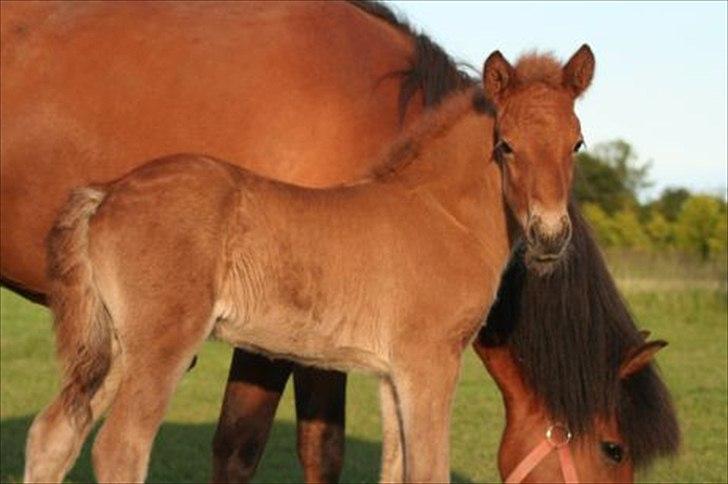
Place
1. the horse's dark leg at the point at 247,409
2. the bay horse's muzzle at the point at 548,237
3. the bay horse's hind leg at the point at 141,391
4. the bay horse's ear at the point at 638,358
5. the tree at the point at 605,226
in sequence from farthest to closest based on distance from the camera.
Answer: the tree at the point at 605,226
the horse's dark leg at the point at 247,409
the bay horse's ear at the point at 638,358
the bay horse's muzzle at the point at 548,237
the bay horse's hind leg at the point at 141,391

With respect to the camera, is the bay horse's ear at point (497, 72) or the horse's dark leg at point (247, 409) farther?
the horse's dark leg at point (247, 409)

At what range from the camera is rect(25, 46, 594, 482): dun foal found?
4676 mm

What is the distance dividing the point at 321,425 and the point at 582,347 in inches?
48.5

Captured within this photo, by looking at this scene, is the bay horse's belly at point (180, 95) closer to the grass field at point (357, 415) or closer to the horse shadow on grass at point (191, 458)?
the grass field at point (357, 415)

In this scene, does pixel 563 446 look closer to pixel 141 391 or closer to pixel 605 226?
pixel 141 391

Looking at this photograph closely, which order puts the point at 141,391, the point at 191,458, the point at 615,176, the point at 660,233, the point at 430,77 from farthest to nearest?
the point at 615,176 < the point at 660,233 < the point at 191,458 < the point at 430,77 < the point at 141,391

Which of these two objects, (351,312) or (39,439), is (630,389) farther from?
(39,439)

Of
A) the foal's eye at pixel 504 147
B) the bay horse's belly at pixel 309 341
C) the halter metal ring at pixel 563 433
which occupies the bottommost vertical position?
the halter metal ring at pixel 563 433

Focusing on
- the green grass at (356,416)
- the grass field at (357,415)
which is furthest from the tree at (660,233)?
the green grass at (356,416)

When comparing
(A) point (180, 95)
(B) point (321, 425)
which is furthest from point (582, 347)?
(A) point (180, 95)

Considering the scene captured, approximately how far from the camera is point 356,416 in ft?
47.5

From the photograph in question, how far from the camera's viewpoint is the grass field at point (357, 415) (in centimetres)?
1080

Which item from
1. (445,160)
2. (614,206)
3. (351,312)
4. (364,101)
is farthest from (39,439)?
(614,206)

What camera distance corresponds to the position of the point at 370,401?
15680mm
